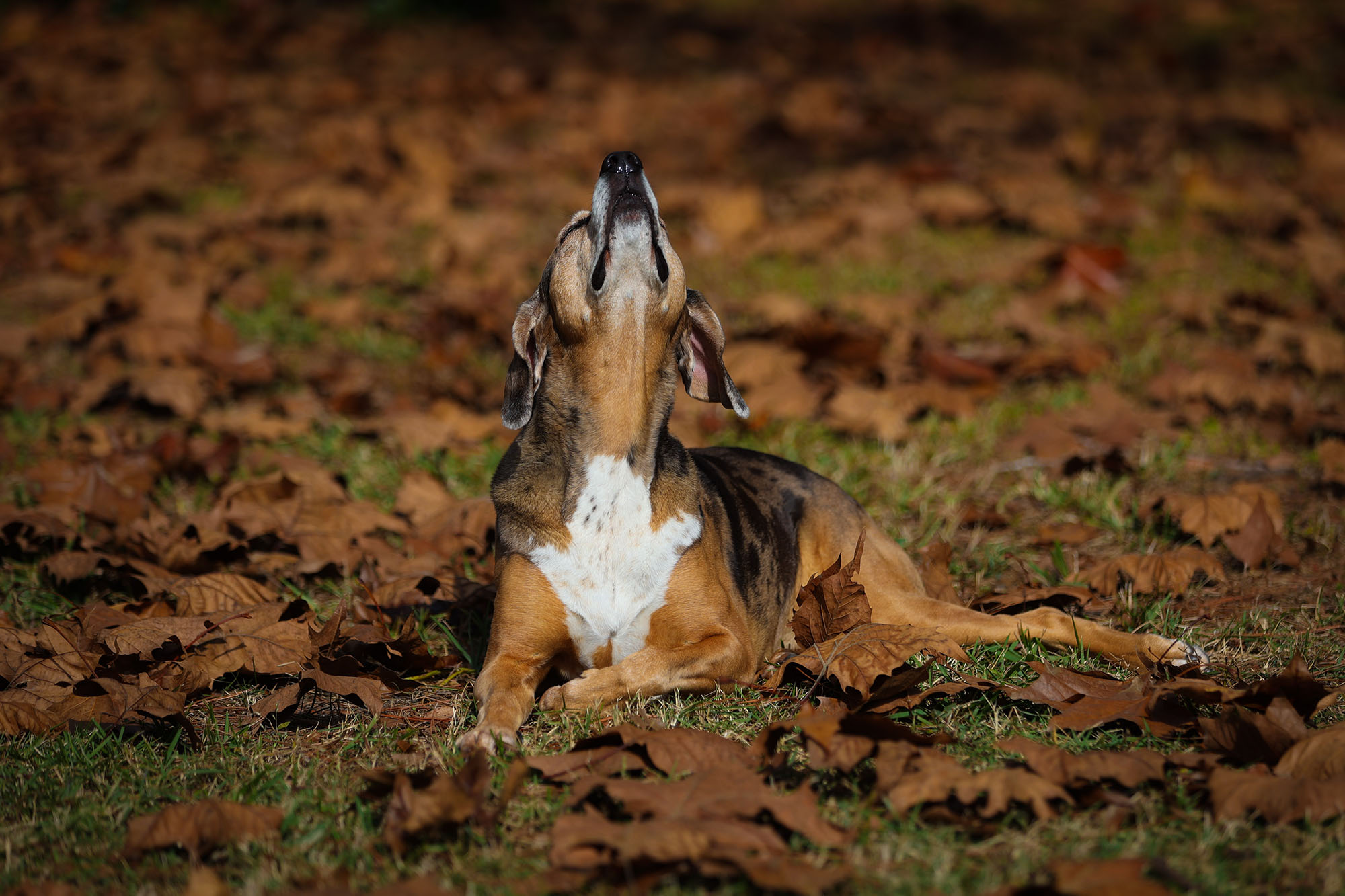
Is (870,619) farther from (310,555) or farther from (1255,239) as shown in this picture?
(1255,239)

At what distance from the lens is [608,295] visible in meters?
4.12

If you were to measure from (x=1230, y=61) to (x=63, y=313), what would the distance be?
1260 cm

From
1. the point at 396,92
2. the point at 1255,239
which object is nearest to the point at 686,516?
the point at 1255,239

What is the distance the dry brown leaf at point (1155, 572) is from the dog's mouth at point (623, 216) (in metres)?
2.26

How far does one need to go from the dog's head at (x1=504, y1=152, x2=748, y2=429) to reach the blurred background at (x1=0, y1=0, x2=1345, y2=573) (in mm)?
2090

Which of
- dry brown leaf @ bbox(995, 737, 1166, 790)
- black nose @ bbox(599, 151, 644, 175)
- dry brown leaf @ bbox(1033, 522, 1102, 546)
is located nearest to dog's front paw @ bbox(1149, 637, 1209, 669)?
dry brown leaf @ bbox(995, 737, 1166, 790)

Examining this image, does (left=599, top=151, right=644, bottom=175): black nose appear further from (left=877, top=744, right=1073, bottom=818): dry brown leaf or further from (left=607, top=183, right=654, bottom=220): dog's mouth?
(left=877, top=744, right=1073, bottom=818): dry brown leaf

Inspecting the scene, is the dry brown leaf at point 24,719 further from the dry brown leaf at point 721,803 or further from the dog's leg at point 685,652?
the dry brown leaf at point 721,803

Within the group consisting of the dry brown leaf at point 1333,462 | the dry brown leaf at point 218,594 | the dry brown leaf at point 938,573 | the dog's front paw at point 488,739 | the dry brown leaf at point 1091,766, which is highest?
the dry brown leaf at point 1333,462

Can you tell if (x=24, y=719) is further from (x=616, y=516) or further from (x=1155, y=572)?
(x=1155, y=572)

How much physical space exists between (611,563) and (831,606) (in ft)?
2.66

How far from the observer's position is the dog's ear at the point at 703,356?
14.6 ft

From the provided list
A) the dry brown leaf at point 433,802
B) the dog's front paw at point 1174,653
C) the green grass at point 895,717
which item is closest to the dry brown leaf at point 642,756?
the green grass at point 895,717

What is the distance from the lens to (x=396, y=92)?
13.1 m
